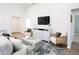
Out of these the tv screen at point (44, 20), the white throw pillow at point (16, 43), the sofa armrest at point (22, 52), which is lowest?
the sofa armrest at point (22, 52)

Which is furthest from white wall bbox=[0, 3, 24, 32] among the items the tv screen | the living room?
the tv screen

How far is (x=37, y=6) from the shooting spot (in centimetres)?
222

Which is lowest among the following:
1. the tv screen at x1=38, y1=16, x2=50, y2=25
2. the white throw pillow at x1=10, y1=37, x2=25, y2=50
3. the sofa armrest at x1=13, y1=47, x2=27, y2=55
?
the sofa armrest at x1=13, y1=47, x2=27, y2=55

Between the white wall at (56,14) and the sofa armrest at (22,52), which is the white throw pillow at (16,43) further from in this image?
the white wall at (56,14)

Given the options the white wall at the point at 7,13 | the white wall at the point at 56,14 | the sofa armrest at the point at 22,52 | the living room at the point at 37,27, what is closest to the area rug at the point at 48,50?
the living room at the point at 37,27

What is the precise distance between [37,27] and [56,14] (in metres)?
0.53

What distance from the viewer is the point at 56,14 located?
7.46 feet

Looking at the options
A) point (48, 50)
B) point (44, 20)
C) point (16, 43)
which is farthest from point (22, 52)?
point (44, 20)

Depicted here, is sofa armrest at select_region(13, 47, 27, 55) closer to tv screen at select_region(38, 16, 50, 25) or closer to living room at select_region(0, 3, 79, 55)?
living room at select_region(0, 3, 79, 55)

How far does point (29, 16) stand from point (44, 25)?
0.40m

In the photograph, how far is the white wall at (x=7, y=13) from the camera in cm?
215

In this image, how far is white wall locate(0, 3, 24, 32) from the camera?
2.15 meters
